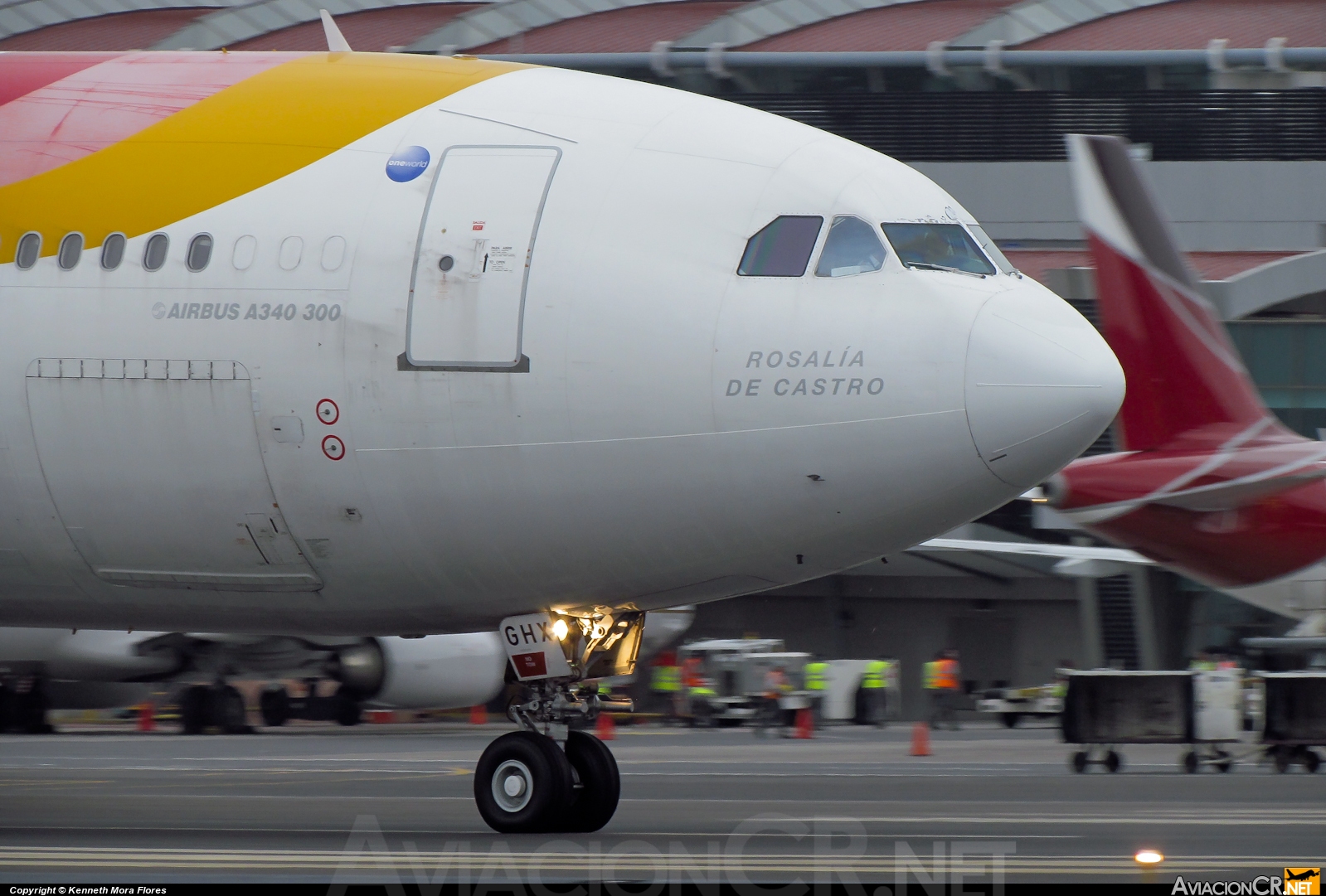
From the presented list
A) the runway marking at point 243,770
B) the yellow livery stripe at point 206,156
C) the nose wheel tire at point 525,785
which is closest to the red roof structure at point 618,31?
the runway marking at point 243,770

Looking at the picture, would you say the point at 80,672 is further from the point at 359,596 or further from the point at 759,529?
the point at 759,529

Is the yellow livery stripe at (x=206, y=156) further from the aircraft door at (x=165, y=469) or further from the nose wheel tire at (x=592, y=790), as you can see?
the nose wheel tire at (x=592, y=790)

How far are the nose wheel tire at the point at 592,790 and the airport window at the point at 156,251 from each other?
4077 mm

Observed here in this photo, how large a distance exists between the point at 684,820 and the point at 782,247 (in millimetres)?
4971

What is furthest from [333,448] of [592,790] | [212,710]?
[212,710]

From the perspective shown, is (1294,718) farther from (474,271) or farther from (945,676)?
(474,271)

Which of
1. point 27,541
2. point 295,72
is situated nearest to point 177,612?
point 27,541

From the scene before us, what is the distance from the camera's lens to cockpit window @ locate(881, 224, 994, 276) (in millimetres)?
10539

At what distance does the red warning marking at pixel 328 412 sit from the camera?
10.7 m

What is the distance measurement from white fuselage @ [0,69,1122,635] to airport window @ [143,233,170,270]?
0.05 m

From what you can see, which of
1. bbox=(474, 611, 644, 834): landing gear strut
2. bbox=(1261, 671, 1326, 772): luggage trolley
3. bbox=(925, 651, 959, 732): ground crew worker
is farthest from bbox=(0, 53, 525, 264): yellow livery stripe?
bbox=(925, 651, 959, 732): ground crew worker

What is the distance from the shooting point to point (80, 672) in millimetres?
28984

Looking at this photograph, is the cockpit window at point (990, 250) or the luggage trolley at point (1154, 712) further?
the luggage trolley at point (1154, 712)

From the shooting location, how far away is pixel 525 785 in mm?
11141
